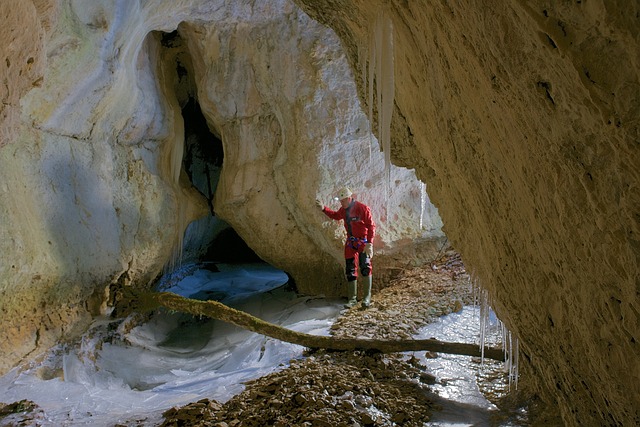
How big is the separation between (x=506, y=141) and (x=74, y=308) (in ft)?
18.0

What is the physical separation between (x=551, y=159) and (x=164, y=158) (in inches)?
287

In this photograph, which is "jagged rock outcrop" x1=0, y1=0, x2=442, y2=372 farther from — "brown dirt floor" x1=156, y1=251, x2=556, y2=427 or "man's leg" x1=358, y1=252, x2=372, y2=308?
"brown dirt floor" x1=156, y1=251, x2=556, y2=427

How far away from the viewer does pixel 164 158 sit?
8.04 meters

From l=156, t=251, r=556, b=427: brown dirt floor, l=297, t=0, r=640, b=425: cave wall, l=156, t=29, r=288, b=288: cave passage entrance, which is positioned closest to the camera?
l=297, t=0, r=640, b=425: cave wall

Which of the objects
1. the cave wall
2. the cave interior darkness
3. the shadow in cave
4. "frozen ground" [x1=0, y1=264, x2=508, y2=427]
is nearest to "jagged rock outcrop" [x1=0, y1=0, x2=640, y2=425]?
the cave wall

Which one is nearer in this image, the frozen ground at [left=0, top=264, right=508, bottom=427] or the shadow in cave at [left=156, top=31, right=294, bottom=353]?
the frozen ground at [left=0, top=264, right=508, bottom=427]

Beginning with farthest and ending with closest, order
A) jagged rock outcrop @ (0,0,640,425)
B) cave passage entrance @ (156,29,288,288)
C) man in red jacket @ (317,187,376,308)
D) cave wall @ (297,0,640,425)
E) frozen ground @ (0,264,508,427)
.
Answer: cave passage entrance @ (156,29,288,288)
man in red jacket @ (317,187,376,308)
frozen ground @ (0,264,508,427)
jagged rock outcrop @ (0,0,640,425)
cave wall @ (297,0,640,425)

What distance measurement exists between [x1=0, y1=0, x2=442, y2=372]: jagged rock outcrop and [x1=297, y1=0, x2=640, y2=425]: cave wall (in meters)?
3.78

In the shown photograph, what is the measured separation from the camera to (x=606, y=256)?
4.82 feet

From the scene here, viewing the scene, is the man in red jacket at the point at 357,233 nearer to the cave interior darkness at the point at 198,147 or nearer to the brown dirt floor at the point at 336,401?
the brown dirt floor at the point at 336,401

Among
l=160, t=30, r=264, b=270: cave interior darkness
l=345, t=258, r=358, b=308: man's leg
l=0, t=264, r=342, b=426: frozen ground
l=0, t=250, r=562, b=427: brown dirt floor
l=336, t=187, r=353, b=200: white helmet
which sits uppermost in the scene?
l=160, t=30, r=264, b=270: cave interior darkness

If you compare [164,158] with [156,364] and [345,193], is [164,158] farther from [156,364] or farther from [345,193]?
[156,364]

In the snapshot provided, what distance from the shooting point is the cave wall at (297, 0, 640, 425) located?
3.89ft

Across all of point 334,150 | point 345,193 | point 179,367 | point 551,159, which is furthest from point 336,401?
point 334,150
